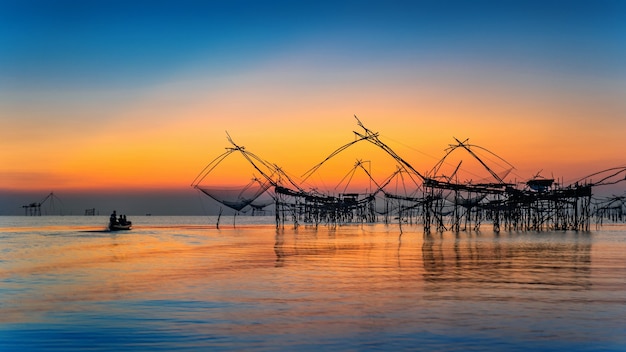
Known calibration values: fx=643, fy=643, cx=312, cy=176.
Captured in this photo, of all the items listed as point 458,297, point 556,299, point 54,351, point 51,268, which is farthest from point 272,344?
point 51,268

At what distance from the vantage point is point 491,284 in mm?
15297

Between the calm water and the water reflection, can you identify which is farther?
the water reflection

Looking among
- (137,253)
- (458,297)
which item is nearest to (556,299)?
(458,297)

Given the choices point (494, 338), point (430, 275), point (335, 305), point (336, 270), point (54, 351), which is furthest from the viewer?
point (336, 270)

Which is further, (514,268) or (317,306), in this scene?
(514,268)

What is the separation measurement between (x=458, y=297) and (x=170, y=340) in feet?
21.0

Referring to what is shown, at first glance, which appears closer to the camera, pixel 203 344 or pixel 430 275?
pixel 203 344

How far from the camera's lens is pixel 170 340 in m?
9.15

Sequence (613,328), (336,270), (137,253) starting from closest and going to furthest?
(613,328), (336,270), (137,253)

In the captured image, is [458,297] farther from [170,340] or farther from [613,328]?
[170,340]

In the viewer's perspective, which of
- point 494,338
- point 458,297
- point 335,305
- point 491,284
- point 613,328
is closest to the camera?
point 494,338

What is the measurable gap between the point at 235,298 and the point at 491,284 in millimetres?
6163

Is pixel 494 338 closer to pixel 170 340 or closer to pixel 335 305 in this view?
pixel 335 305

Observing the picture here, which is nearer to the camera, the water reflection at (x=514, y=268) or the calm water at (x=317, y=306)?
the calm water at (x=317, y=306)
